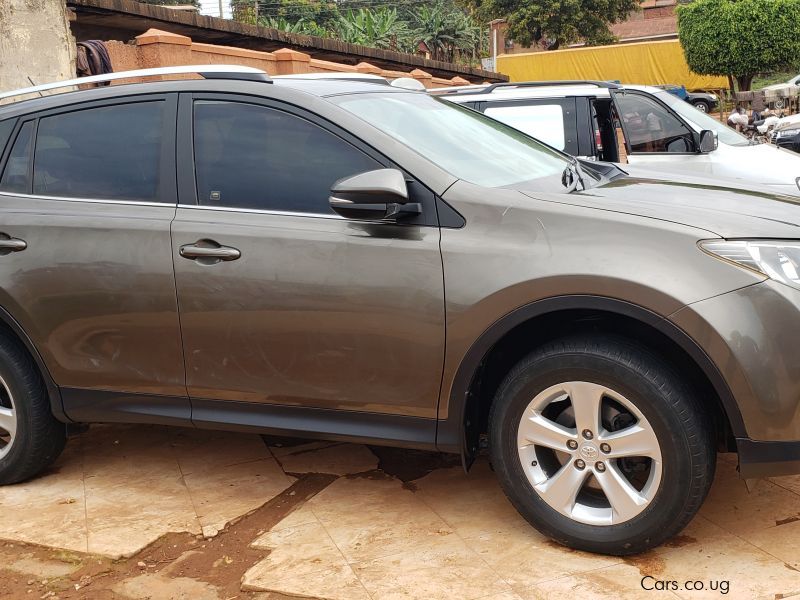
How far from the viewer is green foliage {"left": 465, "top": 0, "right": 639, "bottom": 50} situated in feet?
155

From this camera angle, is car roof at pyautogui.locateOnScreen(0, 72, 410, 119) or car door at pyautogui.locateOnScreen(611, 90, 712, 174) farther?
car door at pyautogui.locateOnScreen(611, 90, 712, 174)

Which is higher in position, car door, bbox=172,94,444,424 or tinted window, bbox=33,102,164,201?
tinted window, bbox=33,102,164,201

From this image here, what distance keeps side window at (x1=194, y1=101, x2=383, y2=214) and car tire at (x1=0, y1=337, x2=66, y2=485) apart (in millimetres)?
1121

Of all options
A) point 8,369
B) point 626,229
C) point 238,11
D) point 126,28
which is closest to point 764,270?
point 626,229

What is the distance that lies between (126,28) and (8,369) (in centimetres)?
924

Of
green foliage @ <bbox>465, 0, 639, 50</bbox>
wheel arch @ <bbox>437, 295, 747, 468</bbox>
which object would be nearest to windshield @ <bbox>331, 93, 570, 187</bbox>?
wheel arch @ <bbox>437, 295, 747, 468</bbox>

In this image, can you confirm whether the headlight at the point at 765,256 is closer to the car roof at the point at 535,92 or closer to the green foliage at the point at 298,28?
the car roof at the point at 535,92

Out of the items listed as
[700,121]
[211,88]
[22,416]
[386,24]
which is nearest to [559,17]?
[386,24]

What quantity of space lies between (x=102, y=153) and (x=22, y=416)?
1.18m

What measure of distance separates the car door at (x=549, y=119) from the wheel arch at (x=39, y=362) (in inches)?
193

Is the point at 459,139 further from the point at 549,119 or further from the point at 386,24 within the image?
the point at 386,24

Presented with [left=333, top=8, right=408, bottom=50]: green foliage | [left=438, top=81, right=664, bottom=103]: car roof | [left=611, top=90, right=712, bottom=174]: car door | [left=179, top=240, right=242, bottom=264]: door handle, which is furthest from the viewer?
[left=333, top=8, right=408, bottom=50]: green foliage

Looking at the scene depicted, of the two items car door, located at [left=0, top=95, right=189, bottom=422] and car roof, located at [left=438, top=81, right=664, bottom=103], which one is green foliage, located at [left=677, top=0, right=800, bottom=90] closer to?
car roof, located at [left=438, top=81, right=664, bottom=103]

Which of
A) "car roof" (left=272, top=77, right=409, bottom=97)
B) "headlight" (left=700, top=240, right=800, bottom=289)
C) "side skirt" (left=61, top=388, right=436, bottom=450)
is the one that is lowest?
"side skirt" (left=61, top=388, right=436, bottom=450)
